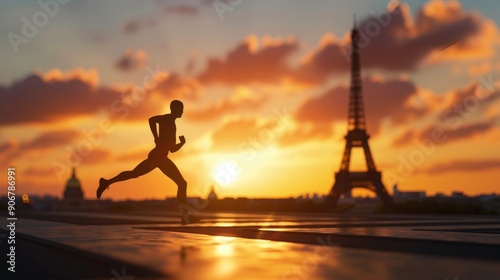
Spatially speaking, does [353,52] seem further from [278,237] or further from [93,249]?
[93,249]

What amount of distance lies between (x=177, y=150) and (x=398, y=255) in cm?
1013

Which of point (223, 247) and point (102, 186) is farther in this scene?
point (102, 186)

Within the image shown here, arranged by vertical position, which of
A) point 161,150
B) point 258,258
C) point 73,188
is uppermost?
point 73,188

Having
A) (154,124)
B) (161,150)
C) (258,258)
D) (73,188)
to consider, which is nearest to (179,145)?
(161,150)

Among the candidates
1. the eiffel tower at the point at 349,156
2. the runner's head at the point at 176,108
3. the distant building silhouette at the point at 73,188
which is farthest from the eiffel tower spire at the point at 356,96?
the distant building silhouette at the point at 73,188

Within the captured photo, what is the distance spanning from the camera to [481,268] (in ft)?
39.8

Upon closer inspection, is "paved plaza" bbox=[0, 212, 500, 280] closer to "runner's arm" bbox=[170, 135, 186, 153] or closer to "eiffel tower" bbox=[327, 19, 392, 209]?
"runner's arm" bbox=[170, 135, 186, 153]

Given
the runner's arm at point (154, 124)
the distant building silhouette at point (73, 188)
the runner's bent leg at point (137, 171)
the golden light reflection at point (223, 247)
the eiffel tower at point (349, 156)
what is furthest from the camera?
the distant building silhouette at point (73, 188)

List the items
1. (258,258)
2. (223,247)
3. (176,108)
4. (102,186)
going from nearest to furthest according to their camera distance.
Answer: (258,258), (223,247), (102,186), (176,108)

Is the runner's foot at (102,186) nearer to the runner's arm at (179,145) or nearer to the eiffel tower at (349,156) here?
the runner's arm at (179,145)

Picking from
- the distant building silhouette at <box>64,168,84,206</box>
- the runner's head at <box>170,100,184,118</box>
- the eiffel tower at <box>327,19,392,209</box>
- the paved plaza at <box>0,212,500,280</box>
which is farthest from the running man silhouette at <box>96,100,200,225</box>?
the distant building silhouette at <box>64,168,84,206</box>

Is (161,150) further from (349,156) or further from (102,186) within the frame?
(349,156)

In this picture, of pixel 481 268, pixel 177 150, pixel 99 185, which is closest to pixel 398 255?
pixel 481 268

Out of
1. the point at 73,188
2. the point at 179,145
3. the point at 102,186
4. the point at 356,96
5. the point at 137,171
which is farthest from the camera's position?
the point at 73,188
